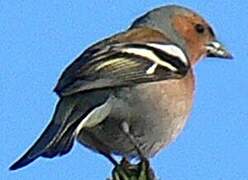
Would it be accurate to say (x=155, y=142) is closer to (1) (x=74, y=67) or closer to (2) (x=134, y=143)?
(2) (x=134, y=143)

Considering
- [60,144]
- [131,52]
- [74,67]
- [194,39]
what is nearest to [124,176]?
[60,144]

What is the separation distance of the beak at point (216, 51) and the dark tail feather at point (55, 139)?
1.94 meters

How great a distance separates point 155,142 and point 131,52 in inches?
21.4

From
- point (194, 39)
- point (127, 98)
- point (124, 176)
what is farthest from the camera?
point (194, 39)

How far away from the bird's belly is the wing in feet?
0.25

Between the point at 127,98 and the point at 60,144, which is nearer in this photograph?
the point at 60,144

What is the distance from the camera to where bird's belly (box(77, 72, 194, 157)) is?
417cm

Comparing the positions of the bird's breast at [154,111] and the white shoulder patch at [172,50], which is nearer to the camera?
the bird's breast at [154,111]

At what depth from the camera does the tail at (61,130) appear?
3.49 metres

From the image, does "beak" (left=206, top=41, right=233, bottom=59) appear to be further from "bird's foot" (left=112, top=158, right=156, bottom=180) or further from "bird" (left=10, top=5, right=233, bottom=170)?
"bird's foot" (left=112, top=158, right=156, bottom=180)

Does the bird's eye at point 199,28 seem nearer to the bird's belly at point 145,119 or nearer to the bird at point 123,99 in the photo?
the bird at point 123,99

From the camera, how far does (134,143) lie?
427 cm

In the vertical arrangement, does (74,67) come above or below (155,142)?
above

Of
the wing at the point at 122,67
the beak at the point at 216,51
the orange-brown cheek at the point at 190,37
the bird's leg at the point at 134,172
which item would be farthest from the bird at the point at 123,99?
the beak at the point at 216,51
